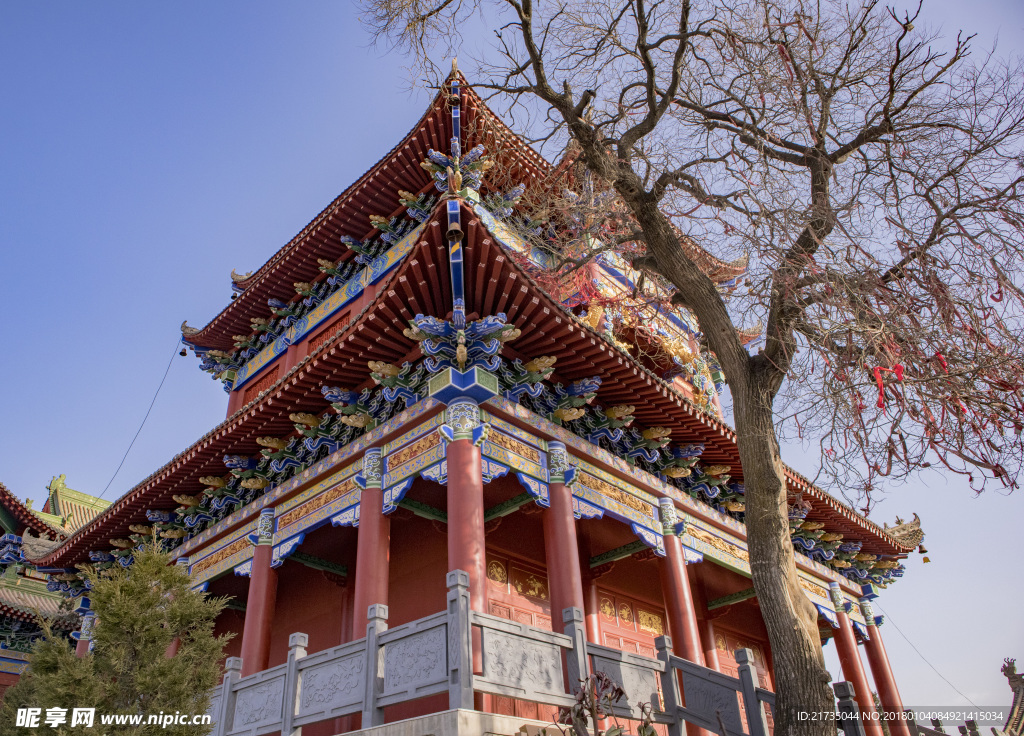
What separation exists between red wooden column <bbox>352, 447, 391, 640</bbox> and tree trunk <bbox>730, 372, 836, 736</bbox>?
380cm

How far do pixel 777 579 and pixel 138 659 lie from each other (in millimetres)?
4780

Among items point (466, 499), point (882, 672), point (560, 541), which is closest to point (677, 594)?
point (560, 541)

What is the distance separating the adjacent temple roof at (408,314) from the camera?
7672 mm

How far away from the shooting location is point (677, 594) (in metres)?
9.40

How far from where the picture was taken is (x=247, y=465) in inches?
409

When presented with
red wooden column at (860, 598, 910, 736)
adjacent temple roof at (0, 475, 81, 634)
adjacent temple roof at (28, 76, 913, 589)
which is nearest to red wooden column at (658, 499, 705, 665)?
adjacent temple roof at (28, 76, 913, 589)

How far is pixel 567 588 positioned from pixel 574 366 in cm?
248

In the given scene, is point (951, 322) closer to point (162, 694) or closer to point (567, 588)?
point (567, 588)

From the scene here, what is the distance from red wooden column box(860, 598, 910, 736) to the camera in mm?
12992

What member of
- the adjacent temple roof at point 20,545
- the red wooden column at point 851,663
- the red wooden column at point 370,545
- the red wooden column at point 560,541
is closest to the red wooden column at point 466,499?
the red wooden column at point 560,541

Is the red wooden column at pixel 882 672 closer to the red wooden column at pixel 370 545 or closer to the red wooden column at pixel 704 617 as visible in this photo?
the red wooden column at pixel 704 617

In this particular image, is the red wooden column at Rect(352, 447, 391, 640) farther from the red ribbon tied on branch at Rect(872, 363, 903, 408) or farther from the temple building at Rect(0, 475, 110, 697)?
the temple building at Rect(0, 475, 110, 697)

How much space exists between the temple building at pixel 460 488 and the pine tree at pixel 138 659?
0.85 m

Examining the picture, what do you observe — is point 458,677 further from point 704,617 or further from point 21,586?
point 21,586
